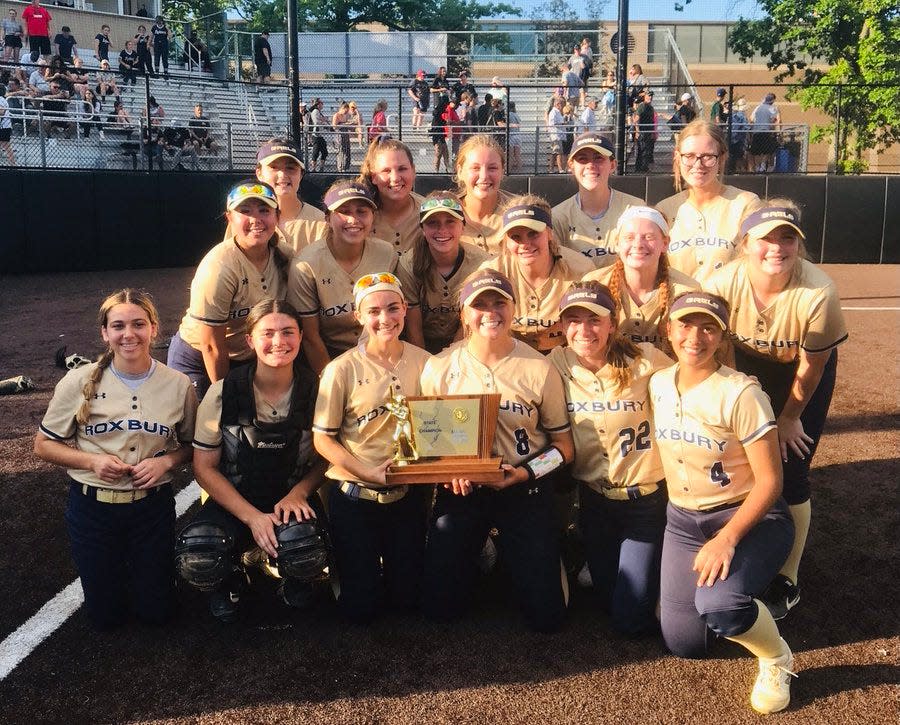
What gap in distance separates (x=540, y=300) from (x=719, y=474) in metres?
1.49

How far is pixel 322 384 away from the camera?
14.6ft

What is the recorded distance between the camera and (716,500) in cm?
401

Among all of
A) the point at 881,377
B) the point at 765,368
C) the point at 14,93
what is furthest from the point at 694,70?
the point at 765,368

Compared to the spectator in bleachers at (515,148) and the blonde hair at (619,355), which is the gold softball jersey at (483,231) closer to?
the blonde hair at (619,355)

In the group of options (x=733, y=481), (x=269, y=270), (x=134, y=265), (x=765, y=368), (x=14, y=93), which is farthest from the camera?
(x=14, y=93)

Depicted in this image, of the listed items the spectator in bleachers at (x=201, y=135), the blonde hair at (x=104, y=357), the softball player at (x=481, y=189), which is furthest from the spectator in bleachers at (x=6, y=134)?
the blonde hair at (x=104, y=357)

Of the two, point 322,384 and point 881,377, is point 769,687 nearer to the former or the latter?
point 322,384

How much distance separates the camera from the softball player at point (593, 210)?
5477 millimetres

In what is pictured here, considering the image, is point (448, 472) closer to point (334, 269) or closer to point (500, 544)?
point (500, 544)

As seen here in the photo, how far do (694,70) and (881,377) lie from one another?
34.1m

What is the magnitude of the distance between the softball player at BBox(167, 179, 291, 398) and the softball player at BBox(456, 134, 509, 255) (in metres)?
1.20

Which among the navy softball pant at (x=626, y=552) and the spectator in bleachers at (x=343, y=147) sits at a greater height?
the spectator in bleachers at (x=343, y=147)

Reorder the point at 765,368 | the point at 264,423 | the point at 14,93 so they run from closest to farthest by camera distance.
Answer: the point at 264,423 < the point at 765,368 < the point at 14,93

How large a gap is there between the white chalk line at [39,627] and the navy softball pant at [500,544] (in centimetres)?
181
